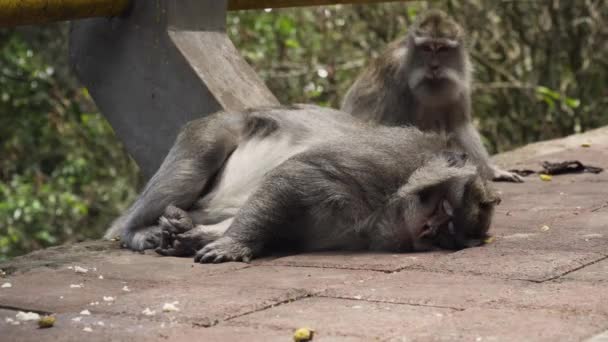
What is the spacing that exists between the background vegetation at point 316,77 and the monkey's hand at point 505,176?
4014 millimetres

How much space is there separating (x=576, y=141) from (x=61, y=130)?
5242mm

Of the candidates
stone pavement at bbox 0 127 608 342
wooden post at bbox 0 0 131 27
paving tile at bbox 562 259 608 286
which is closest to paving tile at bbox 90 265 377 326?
stone pavement at bbox 0 127 608 342

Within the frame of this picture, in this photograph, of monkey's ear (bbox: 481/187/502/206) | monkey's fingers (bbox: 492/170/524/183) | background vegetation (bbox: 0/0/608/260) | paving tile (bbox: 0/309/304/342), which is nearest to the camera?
paving tile (bbox: 0/309/304/342)

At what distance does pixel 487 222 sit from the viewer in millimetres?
4824

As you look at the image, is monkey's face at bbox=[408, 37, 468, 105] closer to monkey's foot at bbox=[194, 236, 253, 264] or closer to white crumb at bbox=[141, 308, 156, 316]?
monkey's foot at bbox=[194, 236, 253, 264]

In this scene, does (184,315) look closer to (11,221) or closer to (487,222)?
(487,222)

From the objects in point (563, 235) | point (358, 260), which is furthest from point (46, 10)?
point (563, 235)

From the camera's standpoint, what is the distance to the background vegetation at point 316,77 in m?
11.2

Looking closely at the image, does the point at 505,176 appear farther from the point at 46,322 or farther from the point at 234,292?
the point at 46,322

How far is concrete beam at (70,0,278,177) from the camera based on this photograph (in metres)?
5.99

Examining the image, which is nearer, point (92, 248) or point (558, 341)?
point (558, 341)

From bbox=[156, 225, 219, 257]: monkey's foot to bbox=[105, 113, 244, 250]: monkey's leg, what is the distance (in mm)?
178

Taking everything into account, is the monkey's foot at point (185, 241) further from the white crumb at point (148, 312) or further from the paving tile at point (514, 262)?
the white crumb at point (148, 312)

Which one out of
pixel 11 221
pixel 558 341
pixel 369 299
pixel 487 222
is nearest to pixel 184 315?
pixel 369 299
